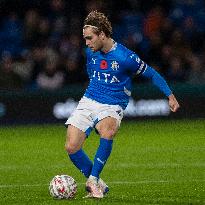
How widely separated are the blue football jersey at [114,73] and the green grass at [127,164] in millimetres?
992

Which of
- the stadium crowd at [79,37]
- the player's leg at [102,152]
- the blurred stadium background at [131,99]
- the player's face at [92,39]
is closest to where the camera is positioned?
the player's leg at [102,152]

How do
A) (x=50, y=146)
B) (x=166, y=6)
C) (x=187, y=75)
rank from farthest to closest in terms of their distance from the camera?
(x=166, y=6) < (x=187, y=75) < (x=50, y=146)

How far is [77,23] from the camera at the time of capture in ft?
67.4

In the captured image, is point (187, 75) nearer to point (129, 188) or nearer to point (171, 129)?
point (171, 129)

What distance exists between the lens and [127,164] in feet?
41.9

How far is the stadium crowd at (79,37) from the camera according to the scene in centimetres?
1944

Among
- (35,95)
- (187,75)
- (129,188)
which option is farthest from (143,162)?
(187,75)

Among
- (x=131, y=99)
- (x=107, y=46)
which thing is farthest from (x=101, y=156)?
(x=131, y=99)

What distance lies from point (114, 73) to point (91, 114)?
18.2 inches

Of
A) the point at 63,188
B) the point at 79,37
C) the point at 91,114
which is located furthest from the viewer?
the point at 79,37

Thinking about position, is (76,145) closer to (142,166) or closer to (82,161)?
(82,161)

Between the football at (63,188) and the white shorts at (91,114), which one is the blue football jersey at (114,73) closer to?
the white shorts at (91,114)

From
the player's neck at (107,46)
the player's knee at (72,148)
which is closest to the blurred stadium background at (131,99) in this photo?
the player's knee at (72,148)

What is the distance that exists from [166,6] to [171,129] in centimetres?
449
